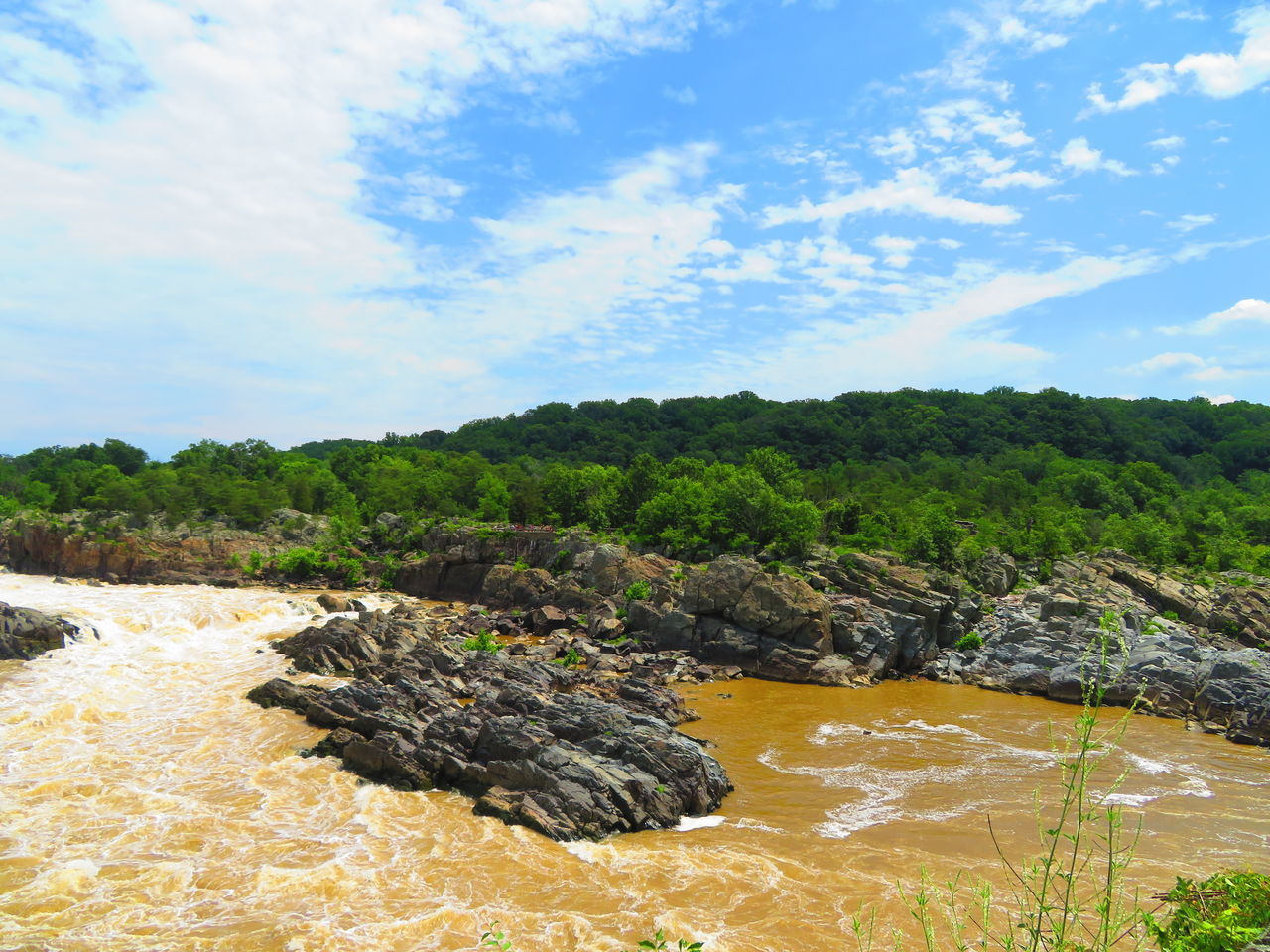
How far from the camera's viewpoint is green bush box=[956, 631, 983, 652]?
38750mm

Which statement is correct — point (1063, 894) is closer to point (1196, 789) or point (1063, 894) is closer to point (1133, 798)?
point (1133, 798)

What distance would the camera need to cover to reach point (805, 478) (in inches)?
3605

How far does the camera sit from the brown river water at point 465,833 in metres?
14.5

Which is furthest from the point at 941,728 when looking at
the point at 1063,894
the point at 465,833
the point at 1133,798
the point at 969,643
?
the point at 465,833

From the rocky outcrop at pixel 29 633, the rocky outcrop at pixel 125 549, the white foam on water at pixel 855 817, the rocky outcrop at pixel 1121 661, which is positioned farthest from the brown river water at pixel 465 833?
the rocky outcrop at pixel 125 549

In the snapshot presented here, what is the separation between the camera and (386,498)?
3081 inches

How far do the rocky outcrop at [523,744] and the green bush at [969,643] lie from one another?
1815 centimetres

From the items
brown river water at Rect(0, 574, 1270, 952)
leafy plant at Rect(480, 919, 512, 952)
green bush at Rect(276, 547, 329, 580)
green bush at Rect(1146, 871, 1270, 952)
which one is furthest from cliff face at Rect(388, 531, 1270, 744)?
leafy plant at Rect(480, 919, 512, 952)

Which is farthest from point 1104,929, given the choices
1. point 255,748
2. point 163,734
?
point 163,734

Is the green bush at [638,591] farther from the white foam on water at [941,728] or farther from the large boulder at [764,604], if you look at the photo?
the white foam on water at [941,728]

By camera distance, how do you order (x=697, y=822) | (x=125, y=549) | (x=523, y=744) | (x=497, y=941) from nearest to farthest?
(x=497, y=941)
(x=697, y=822)
(x=523, y=744)
(x=125, y=549)

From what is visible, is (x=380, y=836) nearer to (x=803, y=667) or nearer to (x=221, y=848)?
(x=221, y=848)

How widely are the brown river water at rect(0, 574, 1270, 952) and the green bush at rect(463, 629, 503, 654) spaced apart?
9.99 m

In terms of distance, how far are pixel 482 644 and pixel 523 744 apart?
16842 millimetres
